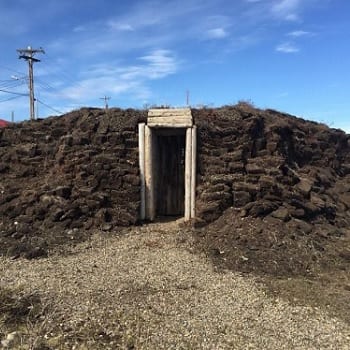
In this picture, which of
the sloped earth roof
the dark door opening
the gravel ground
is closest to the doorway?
the dark door opening

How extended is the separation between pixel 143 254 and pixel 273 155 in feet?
17.4

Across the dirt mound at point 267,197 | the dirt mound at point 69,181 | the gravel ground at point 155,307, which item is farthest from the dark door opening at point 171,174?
the gravel ground at point 155,307

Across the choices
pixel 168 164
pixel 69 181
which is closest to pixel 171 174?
pixel 168 164

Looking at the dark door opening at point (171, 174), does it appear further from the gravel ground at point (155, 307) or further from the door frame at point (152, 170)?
the gravel ground at point (155, 307)

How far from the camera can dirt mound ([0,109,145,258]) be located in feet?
37.2

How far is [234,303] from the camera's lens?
24.1 ft

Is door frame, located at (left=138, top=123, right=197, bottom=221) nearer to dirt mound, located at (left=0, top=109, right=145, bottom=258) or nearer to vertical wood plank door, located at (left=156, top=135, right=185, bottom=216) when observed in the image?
dirt mound, located at (left=0, top=109, right=145, bottom=258)

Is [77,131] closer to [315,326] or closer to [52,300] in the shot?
[52,300]

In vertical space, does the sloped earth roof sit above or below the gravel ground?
above

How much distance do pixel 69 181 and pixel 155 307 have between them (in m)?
6.48

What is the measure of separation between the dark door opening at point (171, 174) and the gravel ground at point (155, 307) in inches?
140

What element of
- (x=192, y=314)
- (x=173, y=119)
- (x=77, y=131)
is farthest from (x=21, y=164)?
(x=192, y=314)

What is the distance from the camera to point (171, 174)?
45.9 ft

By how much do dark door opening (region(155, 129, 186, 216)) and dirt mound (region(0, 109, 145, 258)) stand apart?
1.15 meters
